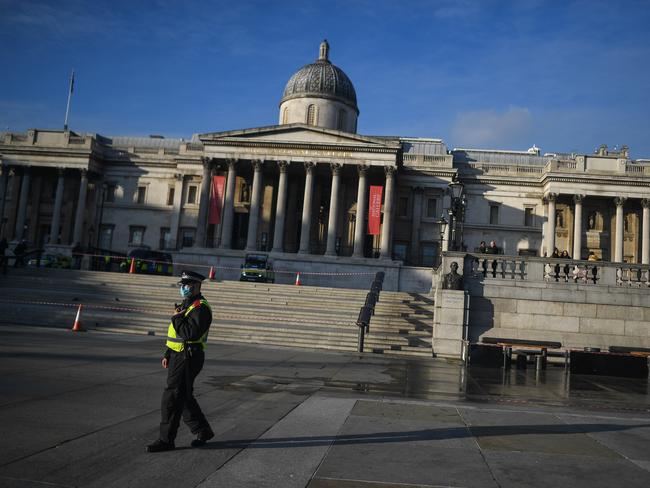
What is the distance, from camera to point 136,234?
194 ft

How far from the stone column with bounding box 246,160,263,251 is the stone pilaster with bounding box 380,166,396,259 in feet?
34.1

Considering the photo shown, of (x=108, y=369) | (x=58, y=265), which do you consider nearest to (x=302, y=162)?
(x=58, y=265)

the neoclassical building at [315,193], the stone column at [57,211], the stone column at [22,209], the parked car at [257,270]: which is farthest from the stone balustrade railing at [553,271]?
the stone column at [22,209]

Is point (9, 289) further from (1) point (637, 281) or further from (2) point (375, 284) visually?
(1) point (637, 281)

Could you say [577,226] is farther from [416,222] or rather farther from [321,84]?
[321,84]

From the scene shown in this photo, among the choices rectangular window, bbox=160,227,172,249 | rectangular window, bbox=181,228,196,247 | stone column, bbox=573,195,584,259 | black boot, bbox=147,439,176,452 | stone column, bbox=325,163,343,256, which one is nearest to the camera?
black boot, bbox=147,439,176,452

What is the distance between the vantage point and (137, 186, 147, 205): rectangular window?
5916 centimetres

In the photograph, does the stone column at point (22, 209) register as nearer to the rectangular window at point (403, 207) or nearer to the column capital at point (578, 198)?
the rectangular window at point (403, 207)

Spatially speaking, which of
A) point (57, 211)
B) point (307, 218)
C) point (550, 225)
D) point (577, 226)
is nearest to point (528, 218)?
point (550, 225)

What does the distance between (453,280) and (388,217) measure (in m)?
27.4

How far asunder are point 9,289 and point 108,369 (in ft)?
64.9

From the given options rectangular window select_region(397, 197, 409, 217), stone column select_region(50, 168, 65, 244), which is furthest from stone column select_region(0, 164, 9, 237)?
rectangular window select_region(397, 197, 409, 217)

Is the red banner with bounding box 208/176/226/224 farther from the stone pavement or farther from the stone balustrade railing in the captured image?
the stone pavement

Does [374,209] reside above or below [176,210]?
above
